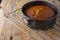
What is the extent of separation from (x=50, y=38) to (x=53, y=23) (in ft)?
0.42

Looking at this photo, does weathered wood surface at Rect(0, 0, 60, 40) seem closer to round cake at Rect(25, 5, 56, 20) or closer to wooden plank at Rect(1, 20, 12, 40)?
wooden plank at Rect(1, 20, 12, 40)

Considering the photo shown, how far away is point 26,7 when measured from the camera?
120 cm

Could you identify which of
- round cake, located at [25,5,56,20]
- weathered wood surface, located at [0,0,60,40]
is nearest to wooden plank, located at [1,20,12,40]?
weathered wood surface, located at [0,0,60,40]

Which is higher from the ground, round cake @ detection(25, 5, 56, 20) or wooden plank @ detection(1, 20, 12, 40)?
round cake @ detection(25, 5, 56, 20)

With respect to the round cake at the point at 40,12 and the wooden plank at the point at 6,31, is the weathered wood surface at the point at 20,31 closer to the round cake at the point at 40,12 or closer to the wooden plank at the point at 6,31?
the wooden plank at the point at 6,31

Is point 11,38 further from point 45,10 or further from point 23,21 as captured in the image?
point 45,10

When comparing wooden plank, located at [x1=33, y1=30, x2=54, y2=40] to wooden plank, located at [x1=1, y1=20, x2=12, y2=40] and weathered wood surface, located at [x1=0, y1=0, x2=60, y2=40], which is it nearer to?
weathered wood surface, located at [x1=0, y1=0, x2=60, y2=40]

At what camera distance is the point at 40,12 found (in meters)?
1.11

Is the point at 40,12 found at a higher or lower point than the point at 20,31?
higher

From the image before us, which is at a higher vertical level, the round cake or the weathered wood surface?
the round cake

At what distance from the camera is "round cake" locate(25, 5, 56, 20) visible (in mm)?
1088

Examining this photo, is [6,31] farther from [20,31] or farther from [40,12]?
[40,12]

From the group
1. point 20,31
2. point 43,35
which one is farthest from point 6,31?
point 43,35

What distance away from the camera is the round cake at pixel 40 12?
1.09 metres
